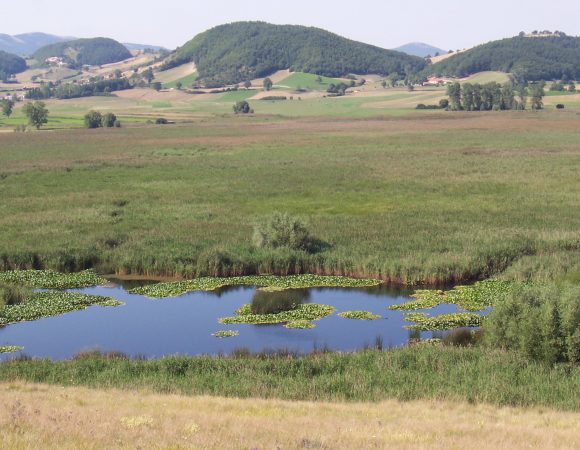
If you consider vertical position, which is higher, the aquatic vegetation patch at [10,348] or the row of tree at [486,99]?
the row of tree at [486,99]

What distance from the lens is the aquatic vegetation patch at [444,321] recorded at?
3441 cm

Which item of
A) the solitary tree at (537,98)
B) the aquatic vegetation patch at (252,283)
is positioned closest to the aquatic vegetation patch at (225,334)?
the aquatic vegetation patch at (252,283)

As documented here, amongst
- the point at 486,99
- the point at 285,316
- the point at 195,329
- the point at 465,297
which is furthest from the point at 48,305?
the point at 486,99

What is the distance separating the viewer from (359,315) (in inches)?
1453

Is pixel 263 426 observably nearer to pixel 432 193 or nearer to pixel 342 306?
pixel 342 306

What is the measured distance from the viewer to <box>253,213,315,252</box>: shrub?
1831 inches

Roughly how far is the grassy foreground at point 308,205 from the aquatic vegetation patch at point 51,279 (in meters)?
1.49

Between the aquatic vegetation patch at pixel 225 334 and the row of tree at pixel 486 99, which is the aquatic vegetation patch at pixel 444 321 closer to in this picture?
the aquatic vegetation patch at pixel 225 334

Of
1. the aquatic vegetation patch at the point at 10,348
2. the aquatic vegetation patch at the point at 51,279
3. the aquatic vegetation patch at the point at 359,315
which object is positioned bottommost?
the aquatic vegetation patch at the point at 359,315

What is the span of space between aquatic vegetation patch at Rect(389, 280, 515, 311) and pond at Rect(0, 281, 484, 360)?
64cm

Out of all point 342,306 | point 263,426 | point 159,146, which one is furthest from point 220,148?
point 263,426

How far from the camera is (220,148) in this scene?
113 metres

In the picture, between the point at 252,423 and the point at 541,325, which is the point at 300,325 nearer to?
the point at 541,325

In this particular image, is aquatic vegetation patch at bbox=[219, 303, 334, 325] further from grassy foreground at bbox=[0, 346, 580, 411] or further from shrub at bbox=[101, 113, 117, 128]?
shrub at bbox=[101, 113, 117, 128]
